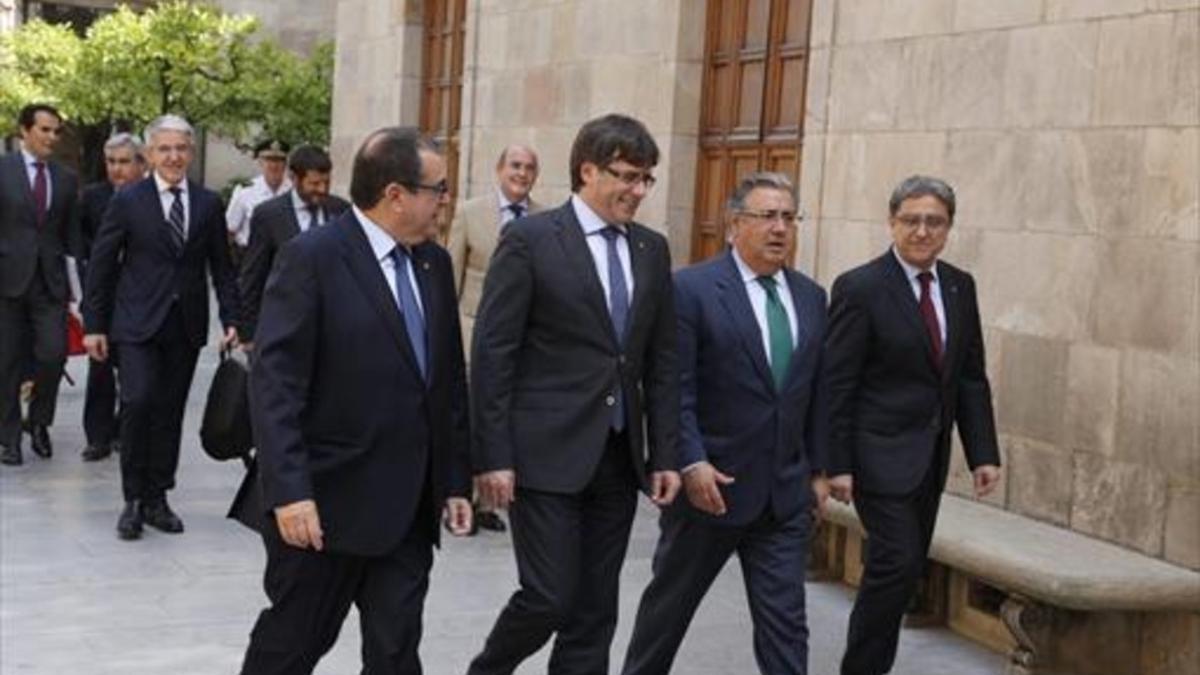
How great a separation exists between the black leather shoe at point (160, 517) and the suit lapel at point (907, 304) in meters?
4.21

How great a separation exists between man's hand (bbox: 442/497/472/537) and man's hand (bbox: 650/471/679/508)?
704 mm

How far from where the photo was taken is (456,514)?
16.0 ft

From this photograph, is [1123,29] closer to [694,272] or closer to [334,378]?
[694,272]

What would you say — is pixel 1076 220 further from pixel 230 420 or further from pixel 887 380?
pixel 230 420

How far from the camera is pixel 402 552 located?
4750mm

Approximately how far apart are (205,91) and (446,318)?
1712cm

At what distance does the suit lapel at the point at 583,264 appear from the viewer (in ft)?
17.4

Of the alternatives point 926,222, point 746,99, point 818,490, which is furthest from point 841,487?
point 746,99

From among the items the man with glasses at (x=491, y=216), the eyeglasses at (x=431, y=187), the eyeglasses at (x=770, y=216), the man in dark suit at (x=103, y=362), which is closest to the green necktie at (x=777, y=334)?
the eyeglasses at (x=770, y=216)

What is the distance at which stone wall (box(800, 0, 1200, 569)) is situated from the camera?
21.4 feet

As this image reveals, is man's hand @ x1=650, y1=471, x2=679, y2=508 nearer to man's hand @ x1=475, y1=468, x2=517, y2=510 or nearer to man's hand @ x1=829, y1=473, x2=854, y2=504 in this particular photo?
man's hand @ x1=475, y1=468, x2=517, y2=510

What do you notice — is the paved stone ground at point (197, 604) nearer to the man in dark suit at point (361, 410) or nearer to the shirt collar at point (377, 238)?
the man in dark suit at point (361, 410)

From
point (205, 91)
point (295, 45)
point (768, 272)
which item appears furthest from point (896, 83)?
point (295, 45)

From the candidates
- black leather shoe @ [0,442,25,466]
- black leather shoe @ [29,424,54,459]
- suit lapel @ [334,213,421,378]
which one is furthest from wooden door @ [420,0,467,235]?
suit lapel @ [334,213,421,378]
